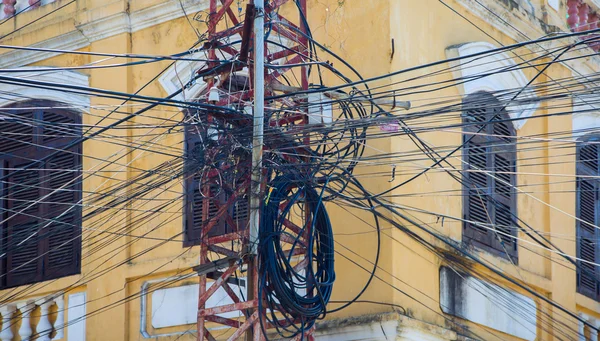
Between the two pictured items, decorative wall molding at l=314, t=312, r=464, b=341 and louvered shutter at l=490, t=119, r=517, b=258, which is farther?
louvered shutter at l=490, t=119, r=517, b=258

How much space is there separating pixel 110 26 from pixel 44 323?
3.50 m

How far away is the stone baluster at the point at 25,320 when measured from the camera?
512 inches

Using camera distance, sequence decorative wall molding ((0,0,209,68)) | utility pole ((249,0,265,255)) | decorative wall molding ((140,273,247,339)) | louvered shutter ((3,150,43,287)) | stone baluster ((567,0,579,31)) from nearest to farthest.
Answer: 1. utility pole ((249,0,265,255))
2. decorative wall molding ((140,273,247,339))
3. decorative wall molding ((0,0,209,68))
4. louvered shutter ((3,150,43,287))
5. stone baluster ((567,0,579,31))

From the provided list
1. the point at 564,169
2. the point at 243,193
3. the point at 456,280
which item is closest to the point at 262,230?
the point at 243,193

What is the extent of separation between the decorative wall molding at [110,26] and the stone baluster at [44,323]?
10.0 feet

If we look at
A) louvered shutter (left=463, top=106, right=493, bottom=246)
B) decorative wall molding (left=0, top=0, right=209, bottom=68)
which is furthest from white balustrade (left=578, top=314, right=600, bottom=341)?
decorative wall molding (left=0, top=0, right=209, bottom=68)

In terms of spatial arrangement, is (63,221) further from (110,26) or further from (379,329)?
(379,329)

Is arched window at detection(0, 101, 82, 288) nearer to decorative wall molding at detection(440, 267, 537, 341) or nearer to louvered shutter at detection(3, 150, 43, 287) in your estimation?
louvered shutter at detection(3, 150, 43, 287)

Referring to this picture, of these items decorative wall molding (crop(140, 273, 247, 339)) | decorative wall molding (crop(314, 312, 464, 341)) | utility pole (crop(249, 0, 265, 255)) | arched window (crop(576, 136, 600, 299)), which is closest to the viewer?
utility pole (crop(249, 0, 265, 255))

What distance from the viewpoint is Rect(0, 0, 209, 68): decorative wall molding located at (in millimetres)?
12797

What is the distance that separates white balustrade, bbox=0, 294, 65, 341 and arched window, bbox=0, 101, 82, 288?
0.32m

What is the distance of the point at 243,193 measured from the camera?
964 centimetres

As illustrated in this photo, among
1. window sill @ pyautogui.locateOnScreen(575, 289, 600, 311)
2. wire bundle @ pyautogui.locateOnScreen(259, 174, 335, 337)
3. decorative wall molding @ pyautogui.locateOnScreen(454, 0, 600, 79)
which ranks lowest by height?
window sill @ pyautogui.locateOnScreen(575, 289, 600, 311)

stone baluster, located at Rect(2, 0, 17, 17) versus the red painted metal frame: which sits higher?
stone baluster, located at Rect(2, 0, 17, 17)
